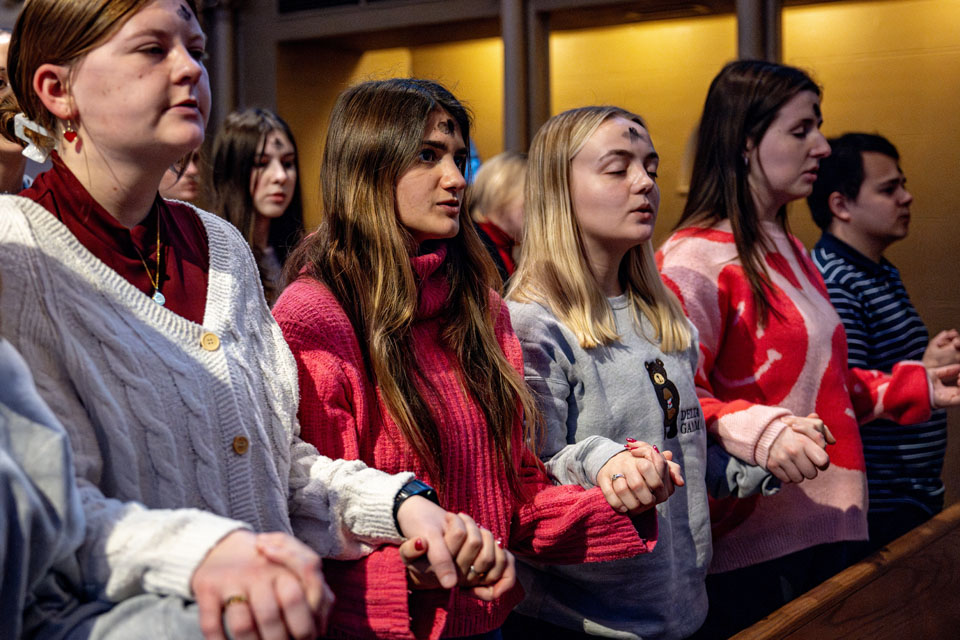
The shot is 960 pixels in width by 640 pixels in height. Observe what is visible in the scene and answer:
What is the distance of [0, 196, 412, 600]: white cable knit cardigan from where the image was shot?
0.96 meters

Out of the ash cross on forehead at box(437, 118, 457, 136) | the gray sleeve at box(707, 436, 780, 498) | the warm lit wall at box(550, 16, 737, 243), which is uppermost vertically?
the warm lit wall at box(550, 16, 737, 243)

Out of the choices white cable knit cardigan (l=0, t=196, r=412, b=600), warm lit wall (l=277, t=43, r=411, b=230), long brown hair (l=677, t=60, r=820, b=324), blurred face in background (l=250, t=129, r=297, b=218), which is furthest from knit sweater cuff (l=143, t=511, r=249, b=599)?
warm lit wall (l=277, t=43, r=411, b=230)

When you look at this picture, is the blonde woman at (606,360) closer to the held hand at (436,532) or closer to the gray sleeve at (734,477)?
the gray sleeve at (734,477)

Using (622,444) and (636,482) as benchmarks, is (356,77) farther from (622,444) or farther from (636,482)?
(636,482)

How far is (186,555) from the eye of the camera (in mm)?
923

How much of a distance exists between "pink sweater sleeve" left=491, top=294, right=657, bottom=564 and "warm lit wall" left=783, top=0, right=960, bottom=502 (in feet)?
10.3

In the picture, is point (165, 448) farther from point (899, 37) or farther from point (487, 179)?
point (899, 37)

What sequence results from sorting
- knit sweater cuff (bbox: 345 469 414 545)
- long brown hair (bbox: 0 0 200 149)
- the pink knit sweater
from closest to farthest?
long brown hair (bbox: 0 0 200 149), knit sweater cuff (bbox: 345 469 414 545), the pink knit sweater

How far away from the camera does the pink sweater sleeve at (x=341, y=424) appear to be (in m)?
1.25

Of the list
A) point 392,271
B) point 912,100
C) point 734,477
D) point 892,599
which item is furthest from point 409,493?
point 912,100

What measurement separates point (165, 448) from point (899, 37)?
13.4 feet

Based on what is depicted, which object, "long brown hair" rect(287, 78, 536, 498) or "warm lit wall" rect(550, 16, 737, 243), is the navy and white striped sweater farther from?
"warm lit wall" rect(550, 16, 737, 243)

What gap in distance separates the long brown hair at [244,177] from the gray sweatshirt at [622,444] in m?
1.39

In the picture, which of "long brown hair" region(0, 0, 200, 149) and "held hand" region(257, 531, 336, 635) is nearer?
"held hand" region(257, 531, 336, 635)
